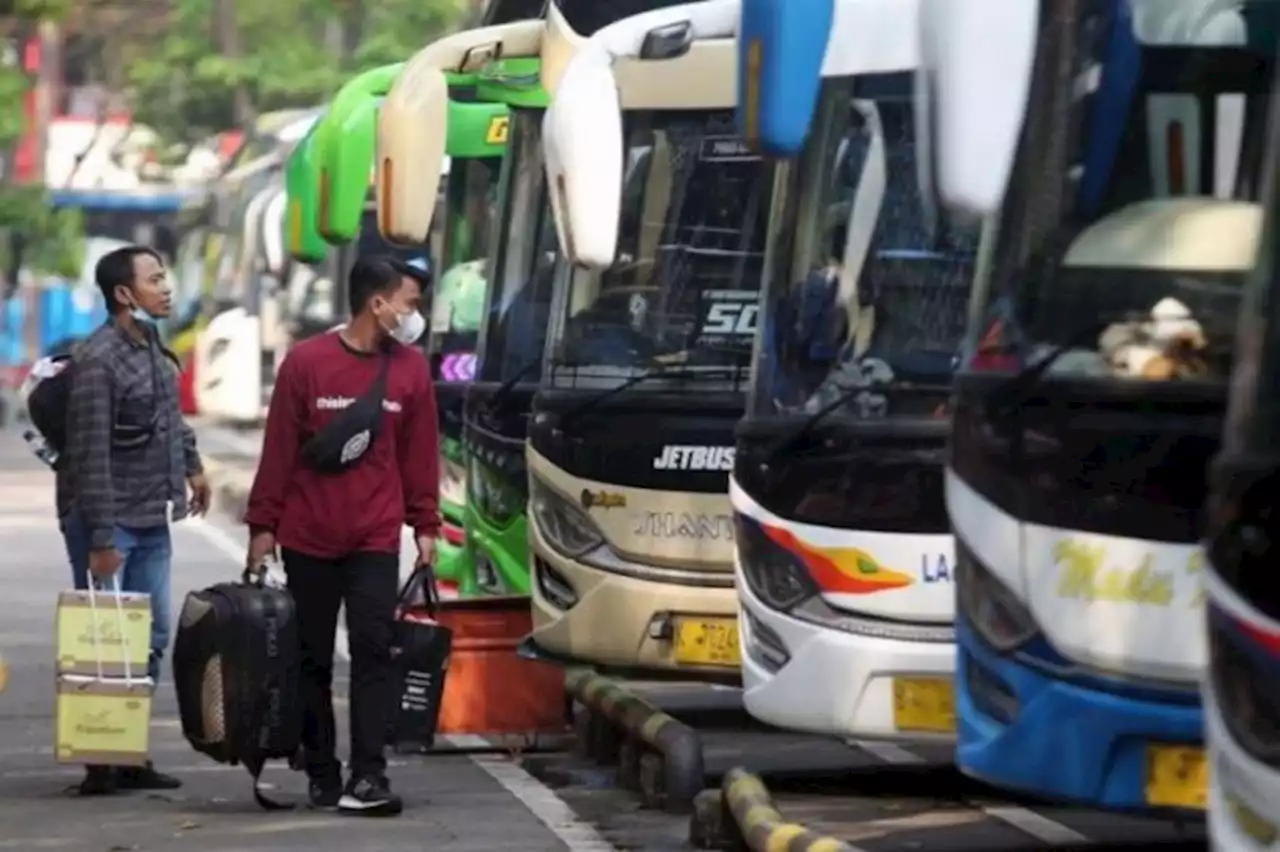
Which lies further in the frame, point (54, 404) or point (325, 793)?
point (54, 404)

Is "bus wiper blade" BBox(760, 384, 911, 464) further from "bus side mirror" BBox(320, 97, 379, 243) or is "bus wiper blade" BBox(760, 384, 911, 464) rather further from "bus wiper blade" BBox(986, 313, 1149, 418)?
"bus side mirror" BBox(320, 97, 379, 243)

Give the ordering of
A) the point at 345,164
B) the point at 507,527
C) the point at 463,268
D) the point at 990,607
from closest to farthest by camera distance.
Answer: the point at 990,607 → the point at 507,527 → the point at 345,164 → the point at 463,268

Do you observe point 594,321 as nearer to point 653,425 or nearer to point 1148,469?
point 653,425

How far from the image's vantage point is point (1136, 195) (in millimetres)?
8469

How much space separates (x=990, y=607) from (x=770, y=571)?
7.62ft

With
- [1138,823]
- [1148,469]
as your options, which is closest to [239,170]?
[1138,823]

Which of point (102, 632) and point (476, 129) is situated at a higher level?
point (476, 129)

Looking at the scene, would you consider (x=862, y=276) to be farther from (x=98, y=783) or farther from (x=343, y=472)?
(x=98, y=783)

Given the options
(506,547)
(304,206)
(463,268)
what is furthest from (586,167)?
(463,268)

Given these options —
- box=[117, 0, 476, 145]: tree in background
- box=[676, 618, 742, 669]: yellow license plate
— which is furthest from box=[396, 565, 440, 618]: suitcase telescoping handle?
box=[117, 0, 476, 145]: tree in background

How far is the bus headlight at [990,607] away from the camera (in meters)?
8.47

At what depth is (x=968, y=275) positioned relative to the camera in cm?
1058

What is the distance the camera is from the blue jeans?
12617mm

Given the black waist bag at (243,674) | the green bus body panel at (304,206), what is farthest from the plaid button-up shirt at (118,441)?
the green bus body panel at (304,206)
